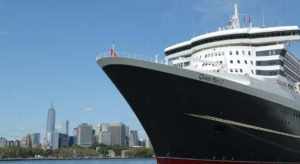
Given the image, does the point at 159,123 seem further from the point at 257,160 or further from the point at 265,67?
the point at 265,67

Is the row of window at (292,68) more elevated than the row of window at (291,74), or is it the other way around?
the row of window at (292,68)

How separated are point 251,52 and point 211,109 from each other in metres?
7.80

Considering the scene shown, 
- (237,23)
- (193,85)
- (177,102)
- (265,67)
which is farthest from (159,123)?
(237,23)

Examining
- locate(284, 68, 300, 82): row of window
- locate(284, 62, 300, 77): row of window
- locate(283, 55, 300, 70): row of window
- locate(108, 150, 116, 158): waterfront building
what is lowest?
locate(108, 150, 116, 158): waterfront building

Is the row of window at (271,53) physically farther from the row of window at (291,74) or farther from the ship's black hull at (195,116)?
the ship's black hull at (195,116)

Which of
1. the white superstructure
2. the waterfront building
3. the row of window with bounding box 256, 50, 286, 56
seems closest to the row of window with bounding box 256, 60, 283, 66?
the white superstructure

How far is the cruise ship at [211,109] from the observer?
1727 cm

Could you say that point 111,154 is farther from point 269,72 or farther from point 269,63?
point 269,72

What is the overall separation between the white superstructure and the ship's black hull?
3579 mm

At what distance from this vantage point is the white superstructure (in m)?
22.4

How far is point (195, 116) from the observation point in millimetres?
17859

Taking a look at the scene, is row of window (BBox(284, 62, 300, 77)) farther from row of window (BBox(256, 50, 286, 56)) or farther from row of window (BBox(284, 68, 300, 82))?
row of window (BBox(256, 50, 286, 56))

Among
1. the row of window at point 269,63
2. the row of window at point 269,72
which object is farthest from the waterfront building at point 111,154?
the row of window at point 269,72

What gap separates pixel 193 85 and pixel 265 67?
799 cm
